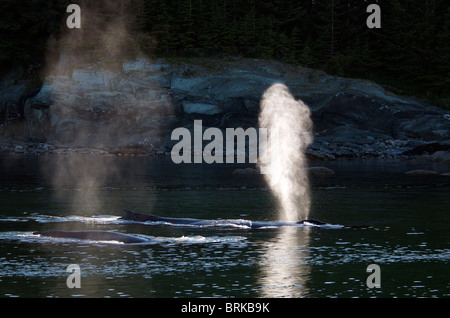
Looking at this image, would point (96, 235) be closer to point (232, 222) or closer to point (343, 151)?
point (232, 222)

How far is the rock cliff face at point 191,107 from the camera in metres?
83.7

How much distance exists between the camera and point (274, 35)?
98562mm

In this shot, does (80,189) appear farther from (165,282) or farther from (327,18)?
(327,18)

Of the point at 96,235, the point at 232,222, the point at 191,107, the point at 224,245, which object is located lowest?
the point at 224,245

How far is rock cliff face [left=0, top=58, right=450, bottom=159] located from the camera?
275 feet

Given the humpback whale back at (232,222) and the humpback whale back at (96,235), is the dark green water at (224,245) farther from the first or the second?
the humpback whale back at (232,222)

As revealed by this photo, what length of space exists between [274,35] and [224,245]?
76.1 m

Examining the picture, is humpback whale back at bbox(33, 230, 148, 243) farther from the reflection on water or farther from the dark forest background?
the dark forest background

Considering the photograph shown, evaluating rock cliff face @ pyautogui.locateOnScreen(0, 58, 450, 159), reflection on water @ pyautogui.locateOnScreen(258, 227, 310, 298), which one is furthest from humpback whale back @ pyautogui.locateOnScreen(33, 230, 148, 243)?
rock cliff face @ pyautogui.locateOnScreen(0, 58, 450, 159)

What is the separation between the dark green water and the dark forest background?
165 feet

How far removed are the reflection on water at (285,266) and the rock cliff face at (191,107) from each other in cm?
5349

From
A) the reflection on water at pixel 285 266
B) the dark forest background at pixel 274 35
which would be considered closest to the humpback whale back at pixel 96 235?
the reflection on water at pixel 285 266

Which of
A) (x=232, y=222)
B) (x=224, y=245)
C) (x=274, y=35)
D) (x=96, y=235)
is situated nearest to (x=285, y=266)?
(x=224, y=245)
